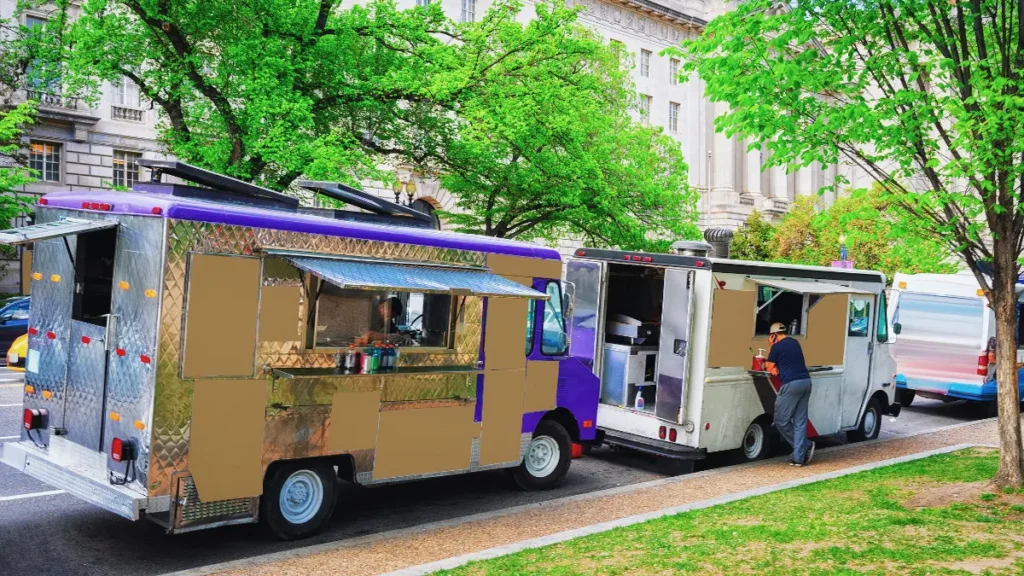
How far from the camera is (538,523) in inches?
363

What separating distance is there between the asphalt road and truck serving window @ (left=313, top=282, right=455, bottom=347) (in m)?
1.89

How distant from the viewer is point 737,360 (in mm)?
12727

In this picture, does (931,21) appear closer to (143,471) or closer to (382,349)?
(382,349)

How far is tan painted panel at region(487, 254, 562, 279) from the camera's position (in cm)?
1020

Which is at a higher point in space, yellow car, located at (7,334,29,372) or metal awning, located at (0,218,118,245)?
metal awning, located at (0,218,118,245)

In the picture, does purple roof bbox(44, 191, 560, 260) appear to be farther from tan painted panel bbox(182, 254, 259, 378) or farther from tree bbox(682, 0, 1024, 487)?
tree bbox(682, 0, 1024, 487)

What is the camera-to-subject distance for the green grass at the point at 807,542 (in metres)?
7.21

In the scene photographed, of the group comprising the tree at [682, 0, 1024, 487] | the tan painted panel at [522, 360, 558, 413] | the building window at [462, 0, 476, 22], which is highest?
the building window at [462, 0, 476, 22]

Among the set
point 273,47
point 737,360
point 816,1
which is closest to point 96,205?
point 816,1

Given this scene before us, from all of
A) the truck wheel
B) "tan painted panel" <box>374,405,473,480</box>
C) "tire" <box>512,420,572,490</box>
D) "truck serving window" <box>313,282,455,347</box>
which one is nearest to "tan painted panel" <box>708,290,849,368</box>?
the truck wheel

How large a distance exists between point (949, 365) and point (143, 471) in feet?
55.8

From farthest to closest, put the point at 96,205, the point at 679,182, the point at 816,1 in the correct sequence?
1. the point at 679,182
2. the point at 816,1
3. the point at 96,205

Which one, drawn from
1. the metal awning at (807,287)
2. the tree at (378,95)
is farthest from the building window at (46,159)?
the metal awning at (807,287)

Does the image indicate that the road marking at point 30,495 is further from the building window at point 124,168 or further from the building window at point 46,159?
the building window at point 124,168
